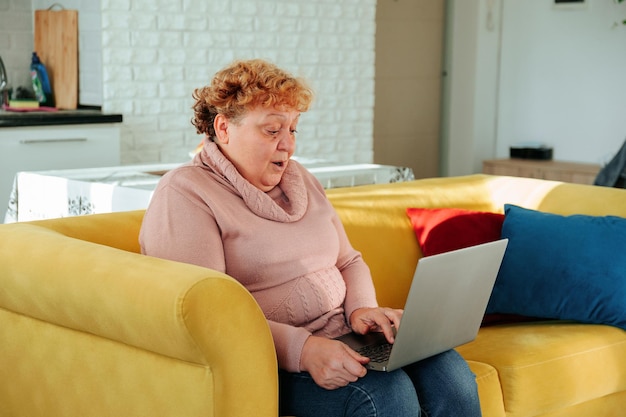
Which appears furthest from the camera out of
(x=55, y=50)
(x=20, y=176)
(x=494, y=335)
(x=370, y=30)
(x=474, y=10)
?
(x=474, y=10)

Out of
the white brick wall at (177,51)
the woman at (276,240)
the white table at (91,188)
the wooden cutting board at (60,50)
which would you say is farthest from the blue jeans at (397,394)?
the wooden cutting board at (60,50)

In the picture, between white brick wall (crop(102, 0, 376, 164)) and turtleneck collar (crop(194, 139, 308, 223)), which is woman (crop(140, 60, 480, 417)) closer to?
turtleneck collar (crop(194, 139, 308, 223))

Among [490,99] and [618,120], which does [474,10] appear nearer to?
[490,99]

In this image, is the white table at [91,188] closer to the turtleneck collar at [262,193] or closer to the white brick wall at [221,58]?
the turtleneck collar at [262,193]

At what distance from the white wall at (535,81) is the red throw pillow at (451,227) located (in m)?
3.91

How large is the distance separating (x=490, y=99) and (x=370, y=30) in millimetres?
1719

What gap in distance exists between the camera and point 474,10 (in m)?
7.37

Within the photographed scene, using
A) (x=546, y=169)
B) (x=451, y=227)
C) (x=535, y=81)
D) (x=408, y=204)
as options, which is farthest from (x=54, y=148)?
(x=535, y=81)

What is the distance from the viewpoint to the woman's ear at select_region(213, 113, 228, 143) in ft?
7.66

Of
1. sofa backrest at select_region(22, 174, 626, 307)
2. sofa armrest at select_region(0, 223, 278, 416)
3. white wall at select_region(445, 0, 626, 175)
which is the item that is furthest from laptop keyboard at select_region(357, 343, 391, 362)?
white wall at select_region(445, 0, 626, 175)

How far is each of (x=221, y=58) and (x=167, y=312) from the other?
12.2 feet

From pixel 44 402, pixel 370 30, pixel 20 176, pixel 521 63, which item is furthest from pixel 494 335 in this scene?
pixel 521 63

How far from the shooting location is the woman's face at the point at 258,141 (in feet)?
7.61

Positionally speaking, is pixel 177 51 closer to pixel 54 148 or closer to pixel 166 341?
pixel 54 148
